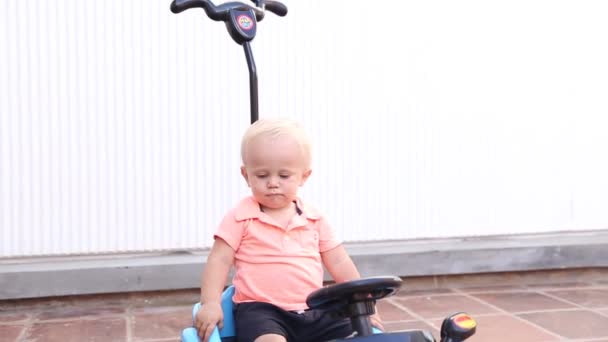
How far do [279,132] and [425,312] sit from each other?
2055 millimetres

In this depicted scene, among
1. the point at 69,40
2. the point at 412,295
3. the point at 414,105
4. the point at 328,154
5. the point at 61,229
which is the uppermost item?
the point at 69,40

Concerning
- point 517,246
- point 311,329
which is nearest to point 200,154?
point 517,246

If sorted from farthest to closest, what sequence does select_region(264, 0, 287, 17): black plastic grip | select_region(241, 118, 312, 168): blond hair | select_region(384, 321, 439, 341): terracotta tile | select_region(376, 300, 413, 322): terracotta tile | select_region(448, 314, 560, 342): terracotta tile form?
select_region(376, 300, 413, 322): terracotta tile → select_region(384, 321, 439, 341): terracotta tile → select_region(448, 314, 560, 342): terracotta tile → select_region(264, 0, 287, 17): black plastic grip → select_region(241, 118, 312, 168): blond hair

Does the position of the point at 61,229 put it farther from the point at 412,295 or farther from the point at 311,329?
the point at 311,329

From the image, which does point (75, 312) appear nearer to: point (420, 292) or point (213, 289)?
point (420, 292)

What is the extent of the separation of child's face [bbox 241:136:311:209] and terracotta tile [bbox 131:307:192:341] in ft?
5.08

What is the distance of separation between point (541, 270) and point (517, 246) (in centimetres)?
25

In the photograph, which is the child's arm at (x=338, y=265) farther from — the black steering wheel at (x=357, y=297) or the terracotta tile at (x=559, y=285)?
the terracotta tile at (x=559, y=285)

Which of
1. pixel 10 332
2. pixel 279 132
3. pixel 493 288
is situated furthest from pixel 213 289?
pixel 493 288

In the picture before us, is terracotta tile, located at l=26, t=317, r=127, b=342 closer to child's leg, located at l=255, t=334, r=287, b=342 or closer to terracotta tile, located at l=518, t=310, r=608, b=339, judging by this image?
child's leg, located at l=255, t=334, r=287, b=342

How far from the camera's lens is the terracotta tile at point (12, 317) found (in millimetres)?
3699

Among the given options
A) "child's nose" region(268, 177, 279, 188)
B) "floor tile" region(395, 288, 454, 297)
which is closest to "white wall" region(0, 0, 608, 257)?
"floor tile" region(395, 288, 454, 297)

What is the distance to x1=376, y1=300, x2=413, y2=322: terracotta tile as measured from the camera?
3.68 metres

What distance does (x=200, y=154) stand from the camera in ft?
13.8
